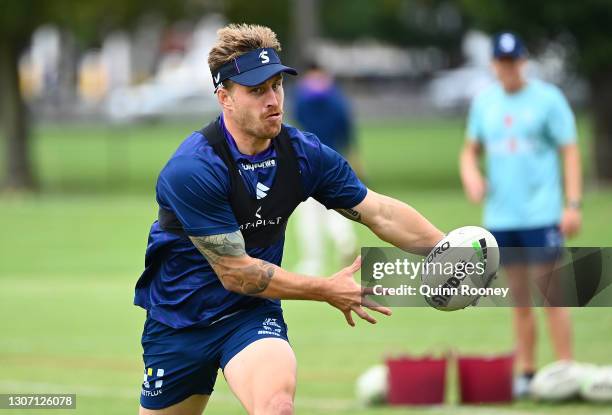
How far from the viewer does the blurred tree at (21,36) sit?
89.0 feet

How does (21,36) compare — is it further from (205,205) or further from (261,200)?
(205,205)

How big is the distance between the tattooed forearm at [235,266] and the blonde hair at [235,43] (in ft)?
2.77

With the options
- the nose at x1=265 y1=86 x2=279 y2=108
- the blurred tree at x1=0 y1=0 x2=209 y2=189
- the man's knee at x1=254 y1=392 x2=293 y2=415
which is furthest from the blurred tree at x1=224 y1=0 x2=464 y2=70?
the man's knee at x1=254 y1=392 x2=293 y2=415

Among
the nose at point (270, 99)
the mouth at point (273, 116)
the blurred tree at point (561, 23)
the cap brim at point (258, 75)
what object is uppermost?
the blurred tree at point (561, 23)

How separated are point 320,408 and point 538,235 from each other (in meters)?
2.09

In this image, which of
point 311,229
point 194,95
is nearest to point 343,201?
point 311,229

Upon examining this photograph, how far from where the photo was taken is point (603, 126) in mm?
26266

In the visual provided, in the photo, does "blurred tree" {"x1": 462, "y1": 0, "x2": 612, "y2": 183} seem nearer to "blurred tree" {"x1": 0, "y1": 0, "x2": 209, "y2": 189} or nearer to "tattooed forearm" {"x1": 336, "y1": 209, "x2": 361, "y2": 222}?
"blurred tree" {"x1": 0, "y1": 0, "x2": 209, "y2": 189}

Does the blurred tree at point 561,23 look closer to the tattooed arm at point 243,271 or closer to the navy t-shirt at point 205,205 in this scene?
the navy t-shirt at point 205,205

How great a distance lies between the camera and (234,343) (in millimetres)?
6137

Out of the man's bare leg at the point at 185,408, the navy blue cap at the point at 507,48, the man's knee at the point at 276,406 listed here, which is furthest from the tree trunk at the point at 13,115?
the man's knee at the point at 276,406

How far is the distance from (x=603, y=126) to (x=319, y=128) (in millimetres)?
11599

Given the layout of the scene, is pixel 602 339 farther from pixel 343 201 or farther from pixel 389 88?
pixel 389 88

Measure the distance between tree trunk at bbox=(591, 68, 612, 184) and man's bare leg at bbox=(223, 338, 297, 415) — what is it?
69.0 feet
